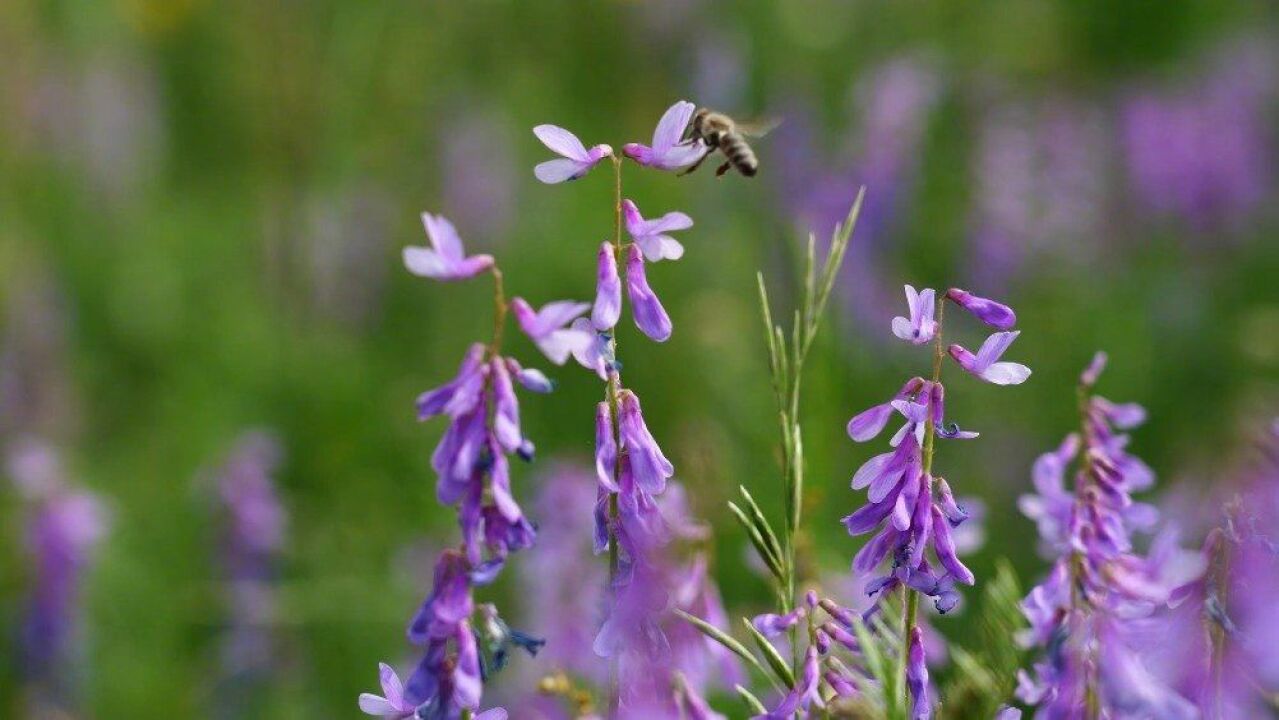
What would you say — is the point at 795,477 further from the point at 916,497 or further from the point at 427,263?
the point at 427,263

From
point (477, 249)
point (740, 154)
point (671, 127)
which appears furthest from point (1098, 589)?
point (477, 249)

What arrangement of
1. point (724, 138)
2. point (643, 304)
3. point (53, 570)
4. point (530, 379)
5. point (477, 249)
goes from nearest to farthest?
point (530, 379) < point (643, 304) < point (724, 138) < point (53, 570) < point (477, 249)

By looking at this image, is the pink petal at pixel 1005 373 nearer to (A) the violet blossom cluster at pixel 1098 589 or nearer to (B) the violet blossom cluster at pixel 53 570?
(A) the violet blossom cluster at pixel 1098 589

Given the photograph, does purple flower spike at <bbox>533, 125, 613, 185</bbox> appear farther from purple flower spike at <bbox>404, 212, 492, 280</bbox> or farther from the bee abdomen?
the bee abdomen

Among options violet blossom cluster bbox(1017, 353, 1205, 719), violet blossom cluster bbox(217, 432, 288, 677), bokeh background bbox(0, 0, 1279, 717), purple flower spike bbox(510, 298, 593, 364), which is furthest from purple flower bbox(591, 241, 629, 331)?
violet blossom cluster bbox(217, 432, 288, 677)

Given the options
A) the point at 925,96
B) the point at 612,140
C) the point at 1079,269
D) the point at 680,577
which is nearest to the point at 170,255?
the point at 612,140

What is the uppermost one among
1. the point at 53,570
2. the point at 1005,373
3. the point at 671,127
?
the point at 671,127
